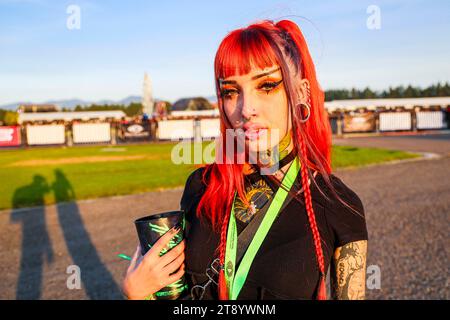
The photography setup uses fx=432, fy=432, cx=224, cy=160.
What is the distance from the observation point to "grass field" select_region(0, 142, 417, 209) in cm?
1212

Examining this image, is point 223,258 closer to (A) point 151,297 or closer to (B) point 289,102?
(A) point 151,297

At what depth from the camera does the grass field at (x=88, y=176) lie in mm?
12117

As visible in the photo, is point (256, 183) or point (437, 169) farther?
point (437, 169)

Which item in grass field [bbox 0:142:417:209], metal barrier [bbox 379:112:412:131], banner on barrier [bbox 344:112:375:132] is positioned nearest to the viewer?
grass field [bbox 0:142:417:209]

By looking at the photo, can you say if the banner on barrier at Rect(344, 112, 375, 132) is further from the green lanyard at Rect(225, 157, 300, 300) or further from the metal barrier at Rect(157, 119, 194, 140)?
the green lanyard at Rect(225, 157, 300, 300)

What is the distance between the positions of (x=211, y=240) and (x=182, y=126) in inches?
1236

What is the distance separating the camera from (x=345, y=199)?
1.67 m

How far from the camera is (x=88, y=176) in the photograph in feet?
50.7

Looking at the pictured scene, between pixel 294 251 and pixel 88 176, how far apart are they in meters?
14.7

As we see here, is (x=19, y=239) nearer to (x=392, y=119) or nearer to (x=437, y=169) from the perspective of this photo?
(x=437, y=169)

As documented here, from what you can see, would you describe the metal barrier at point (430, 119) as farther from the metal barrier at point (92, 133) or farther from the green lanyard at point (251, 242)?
the green lanyard at point (251, 242)

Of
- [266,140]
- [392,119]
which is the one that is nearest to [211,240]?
[266,140]

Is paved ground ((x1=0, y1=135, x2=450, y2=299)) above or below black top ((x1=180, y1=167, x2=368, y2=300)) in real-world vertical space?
below

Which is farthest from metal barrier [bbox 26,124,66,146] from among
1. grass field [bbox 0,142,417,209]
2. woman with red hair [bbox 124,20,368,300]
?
woman with red hair [bbox 124,20,368,300]
